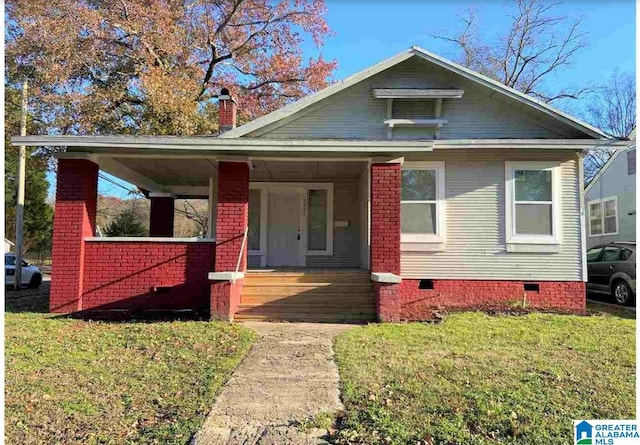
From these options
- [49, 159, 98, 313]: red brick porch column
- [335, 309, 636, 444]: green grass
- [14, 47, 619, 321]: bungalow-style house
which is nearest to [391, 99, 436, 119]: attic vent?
[14, 47, 619, 321]: bungalow-style house

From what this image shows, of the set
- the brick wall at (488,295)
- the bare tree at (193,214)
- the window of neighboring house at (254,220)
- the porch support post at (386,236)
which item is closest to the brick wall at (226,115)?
the window of neighboring house at (254,220)

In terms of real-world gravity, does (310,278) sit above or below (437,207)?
below

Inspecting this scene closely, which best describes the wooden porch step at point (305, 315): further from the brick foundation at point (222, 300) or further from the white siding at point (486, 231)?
the white siding at point (486, 231)

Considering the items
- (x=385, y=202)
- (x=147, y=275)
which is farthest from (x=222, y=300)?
(x=385, y=202)

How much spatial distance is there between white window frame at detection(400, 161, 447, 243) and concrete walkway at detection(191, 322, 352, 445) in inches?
145

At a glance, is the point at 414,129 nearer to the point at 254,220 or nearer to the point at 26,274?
the point at 254,220

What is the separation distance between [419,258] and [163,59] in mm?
14923

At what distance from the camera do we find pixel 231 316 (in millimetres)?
8383

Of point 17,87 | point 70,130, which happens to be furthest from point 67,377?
point 17,87

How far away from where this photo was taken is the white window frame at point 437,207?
9867 mm

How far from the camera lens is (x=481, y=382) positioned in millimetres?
4855

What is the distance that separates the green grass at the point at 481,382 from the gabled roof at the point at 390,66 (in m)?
4.49

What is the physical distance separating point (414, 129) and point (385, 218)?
8.64 ft

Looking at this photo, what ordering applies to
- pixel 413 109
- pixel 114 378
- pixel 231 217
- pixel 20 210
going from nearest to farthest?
pixel 114 378 < pixel 231 217 < pixel 413 109 < pixel 20 210
